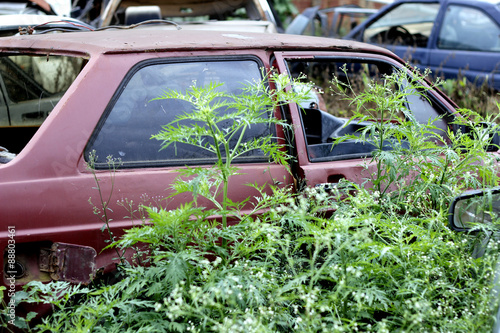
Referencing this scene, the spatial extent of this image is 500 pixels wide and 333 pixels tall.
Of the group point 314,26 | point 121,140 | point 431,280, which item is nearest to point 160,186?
point 121,140

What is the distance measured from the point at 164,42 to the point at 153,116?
1.43 feet

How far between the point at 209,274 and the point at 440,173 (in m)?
1.38

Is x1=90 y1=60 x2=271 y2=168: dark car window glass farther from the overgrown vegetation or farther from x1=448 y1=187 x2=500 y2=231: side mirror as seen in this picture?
x1=448 y1=187 x2=500 y2=231: side mirror

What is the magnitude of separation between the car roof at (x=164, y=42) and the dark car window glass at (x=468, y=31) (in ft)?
14.1

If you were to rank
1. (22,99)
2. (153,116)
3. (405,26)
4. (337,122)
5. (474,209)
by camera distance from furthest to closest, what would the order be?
1. (405,26)
2. (337,122)
3. (22,99)
4. (153,116)
5. (474,209)

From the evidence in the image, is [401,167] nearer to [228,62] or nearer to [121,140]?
[228,62]

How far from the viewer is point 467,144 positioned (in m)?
2.59

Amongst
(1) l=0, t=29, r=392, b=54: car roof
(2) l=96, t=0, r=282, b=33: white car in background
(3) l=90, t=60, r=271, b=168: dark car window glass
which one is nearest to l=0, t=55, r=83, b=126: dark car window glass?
(1) l=0, t=29, r=392, b=54: car roof

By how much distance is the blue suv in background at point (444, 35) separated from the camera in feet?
22.0

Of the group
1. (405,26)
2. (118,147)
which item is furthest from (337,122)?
(405,26)

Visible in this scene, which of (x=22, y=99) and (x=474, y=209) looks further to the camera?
(x=22, y=99)

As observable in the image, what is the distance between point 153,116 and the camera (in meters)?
2.67

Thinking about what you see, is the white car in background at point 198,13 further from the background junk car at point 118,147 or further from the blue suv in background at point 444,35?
the blue suv in background at point 444,35

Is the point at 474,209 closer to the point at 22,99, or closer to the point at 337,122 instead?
the point at 337,122
